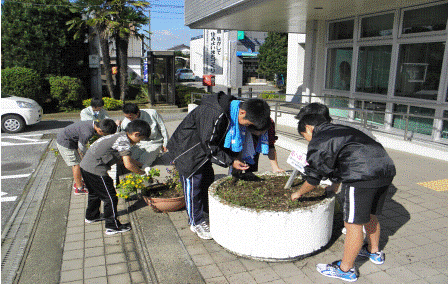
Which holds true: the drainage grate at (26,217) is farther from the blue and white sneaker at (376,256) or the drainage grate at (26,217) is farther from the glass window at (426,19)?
the glass window at (426,19)

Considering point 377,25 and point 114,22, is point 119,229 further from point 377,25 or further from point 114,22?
point 114,22

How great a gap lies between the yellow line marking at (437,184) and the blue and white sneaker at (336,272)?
297cm

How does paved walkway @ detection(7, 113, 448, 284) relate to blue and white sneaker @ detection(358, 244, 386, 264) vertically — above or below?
below

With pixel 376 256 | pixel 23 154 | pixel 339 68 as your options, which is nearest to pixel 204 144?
pixel 376 256

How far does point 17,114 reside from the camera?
11.0 meters

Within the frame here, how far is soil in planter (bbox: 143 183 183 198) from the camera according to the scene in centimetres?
452

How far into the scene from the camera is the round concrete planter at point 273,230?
120 inches

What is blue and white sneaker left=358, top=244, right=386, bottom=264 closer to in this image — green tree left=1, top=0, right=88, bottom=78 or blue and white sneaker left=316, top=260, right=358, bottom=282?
blue and white sneaker left=316, top=260, right=358, bottom=282

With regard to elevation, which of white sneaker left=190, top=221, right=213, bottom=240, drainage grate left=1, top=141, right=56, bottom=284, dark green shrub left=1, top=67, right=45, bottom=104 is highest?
dark green shrub left=1, top=67, right=45, bottom=104

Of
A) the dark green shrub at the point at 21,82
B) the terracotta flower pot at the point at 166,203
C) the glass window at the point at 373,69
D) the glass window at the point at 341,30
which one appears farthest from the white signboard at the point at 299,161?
the dark green shrub at the point at 21,82

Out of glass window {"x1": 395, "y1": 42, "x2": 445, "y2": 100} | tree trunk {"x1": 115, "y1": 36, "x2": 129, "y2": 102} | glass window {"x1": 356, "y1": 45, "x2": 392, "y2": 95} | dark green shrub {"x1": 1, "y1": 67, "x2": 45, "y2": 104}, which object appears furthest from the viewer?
tree trunk {"x1": 115, "y1": 36, "x2": 129, "y2": 102}

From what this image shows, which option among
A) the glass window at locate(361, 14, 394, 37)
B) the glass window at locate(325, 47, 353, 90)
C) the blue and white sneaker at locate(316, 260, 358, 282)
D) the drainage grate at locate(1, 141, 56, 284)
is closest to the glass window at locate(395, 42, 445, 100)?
the glass window at locate(361, 14, 394, 37)

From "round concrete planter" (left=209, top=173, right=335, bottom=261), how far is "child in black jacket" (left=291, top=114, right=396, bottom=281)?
327 mm

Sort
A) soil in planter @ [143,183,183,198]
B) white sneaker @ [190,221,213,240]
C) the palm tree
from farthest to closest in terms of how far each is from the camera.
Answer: the palm tree < soil in planter @ [143,183,183,198] < white sneaker @ [190,221,213,240]
